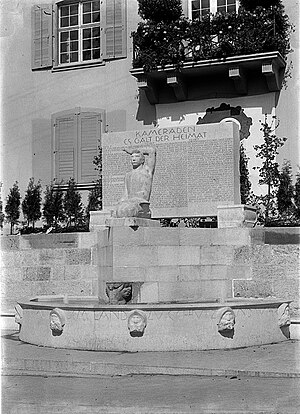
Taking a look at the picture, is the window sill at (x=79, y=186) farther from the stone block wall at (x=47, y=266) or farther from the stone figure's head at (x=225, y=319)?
the stone figure's head at (x=225, y=319)

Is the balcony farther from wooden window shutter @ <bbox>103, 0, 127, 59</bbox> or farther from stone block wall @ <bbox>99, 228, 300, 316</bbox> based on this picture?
stone block wall @ <bbox>99, 228, 300, 316</bbox>

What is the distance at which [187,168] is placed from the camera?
16.1 metres

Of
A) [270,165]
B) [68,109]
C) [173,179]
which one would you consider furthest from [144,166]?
[68,109]

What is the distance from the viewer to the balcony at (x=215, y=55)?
19609mm

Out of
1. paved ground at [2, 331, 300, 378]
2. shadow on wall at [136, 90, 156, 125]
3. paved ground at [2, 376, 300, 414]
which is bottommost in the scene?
paved ground at [2, 376, 300, 414]

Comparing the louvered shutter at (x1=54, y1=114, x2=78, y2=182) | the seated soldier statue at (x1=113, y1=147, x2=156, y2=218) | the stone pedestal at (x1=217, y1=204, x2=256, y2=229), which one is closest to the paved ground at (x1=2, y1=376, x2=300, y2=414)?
the seated soldier statue at (x1=113, y1=147, x2=156, y2=218)

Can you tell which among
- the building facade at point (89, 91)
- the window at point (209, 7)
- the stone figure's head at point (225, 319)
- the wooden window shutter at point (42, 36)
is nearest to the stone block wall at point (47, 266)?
the stone figure's head at point (225, 319)

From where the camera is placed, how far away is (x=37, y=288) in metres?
15.5

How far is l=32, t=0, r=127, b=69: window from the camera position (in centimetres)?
2261

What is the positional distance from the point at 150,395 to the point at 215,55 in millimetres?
13626

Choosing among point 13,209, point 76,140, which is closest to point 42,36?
point 76,140

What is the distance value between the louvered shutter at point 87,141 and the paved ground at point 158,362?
11886 mm

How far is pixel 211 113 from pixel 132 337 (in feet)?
38.4

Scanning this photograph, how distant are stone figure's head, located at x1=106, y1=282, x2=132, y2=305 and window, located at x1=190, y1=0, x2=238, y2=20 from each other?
440 inches
